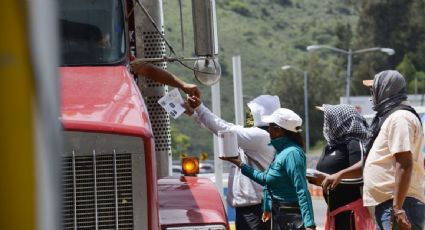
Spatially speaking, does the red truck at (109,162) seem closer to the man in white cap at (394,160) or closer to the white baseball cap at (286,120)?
the man in white cap at (394,160)

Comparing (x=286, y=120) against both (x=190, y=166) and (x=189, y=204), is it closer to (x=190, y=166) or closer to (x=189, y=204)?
(x=190, y=166)

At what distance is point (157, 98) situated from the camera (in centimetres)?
779

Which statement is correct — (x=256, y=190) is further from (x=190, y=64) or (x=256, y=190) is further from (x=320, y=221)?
(x=320, y=221)

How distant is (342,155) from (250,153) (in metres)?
0.77

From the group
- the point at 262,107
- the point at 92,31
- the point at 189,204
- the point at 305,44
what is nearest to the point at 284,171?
the point at 262,107

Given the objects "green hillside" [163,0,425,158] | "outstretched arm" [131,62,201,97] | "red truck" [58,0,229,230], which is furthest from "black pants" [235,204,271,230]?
"green hillside" [163,0,425,158]

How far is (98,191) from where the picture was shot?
526 centimetres

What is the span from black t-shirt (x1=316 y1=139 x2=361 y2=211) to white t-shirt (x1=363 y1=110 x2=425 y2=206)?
0.85 m

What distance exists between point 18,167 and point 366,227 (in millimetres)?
6334

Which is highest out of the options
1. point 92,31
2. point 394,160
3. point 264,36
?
point 92,31

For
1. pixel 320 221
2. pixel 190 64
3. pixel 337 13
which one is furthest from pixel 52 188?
pixel 337 13

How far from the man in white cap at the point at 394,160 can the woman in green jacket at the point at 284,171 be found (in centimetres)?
53

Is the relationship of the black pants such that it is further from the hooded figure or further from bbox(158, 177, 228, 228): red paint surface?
bbox(158, 177, 228, 228): red paint surface

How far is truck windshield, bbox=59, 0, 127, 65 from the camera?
21.9 ft
